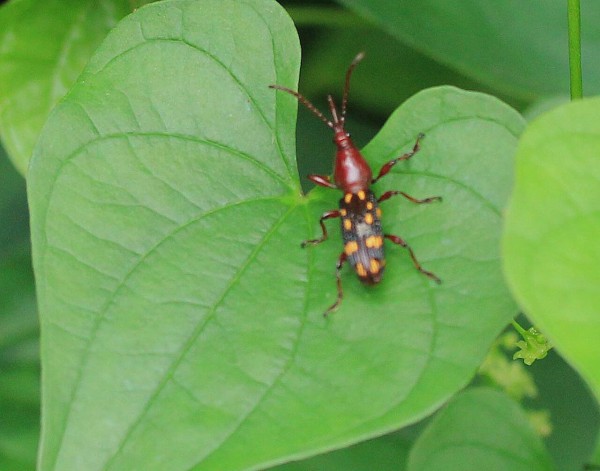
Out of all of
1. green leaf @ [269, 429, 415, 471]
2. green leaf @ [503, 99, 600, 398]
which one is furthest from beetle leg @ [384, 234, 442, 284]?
green leaf @ [269, 429, 415, 471]

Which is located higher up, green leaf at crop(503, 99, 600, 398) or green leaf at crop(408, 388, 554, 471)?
green leaf at crop(503, 99, 600, 398)

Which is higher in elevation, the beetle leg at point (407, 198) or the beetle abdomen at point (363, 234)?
the beetle leg at point (407, 198)

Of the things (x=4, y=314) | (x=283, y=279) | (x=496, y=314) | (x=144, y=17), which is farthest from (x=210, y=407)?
(x=4, y=314)

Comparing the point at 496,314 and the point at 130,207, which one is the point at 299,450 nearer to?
the point at 496,314

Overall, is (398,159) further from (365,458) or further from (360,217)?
(365,458)

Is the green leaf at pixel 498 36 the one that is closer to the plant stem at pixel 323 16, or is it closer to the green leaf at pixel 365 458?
the plant stem at pixel 323 16

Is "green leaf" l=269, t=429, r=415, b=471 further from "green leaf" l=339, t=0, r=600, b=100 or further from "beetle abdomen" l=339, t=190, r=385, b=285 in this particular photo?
"green leaf" l=339, t=0, r=600, b=100

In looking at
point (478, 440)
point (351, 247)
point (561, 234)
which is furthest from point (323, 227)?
point (478, 440)

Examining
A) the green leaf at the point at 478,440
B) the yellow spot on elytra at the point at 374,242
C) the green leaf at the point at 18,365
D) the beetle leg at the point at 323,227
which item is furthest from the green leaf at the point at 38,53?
the green leaf at the point at 478,440
